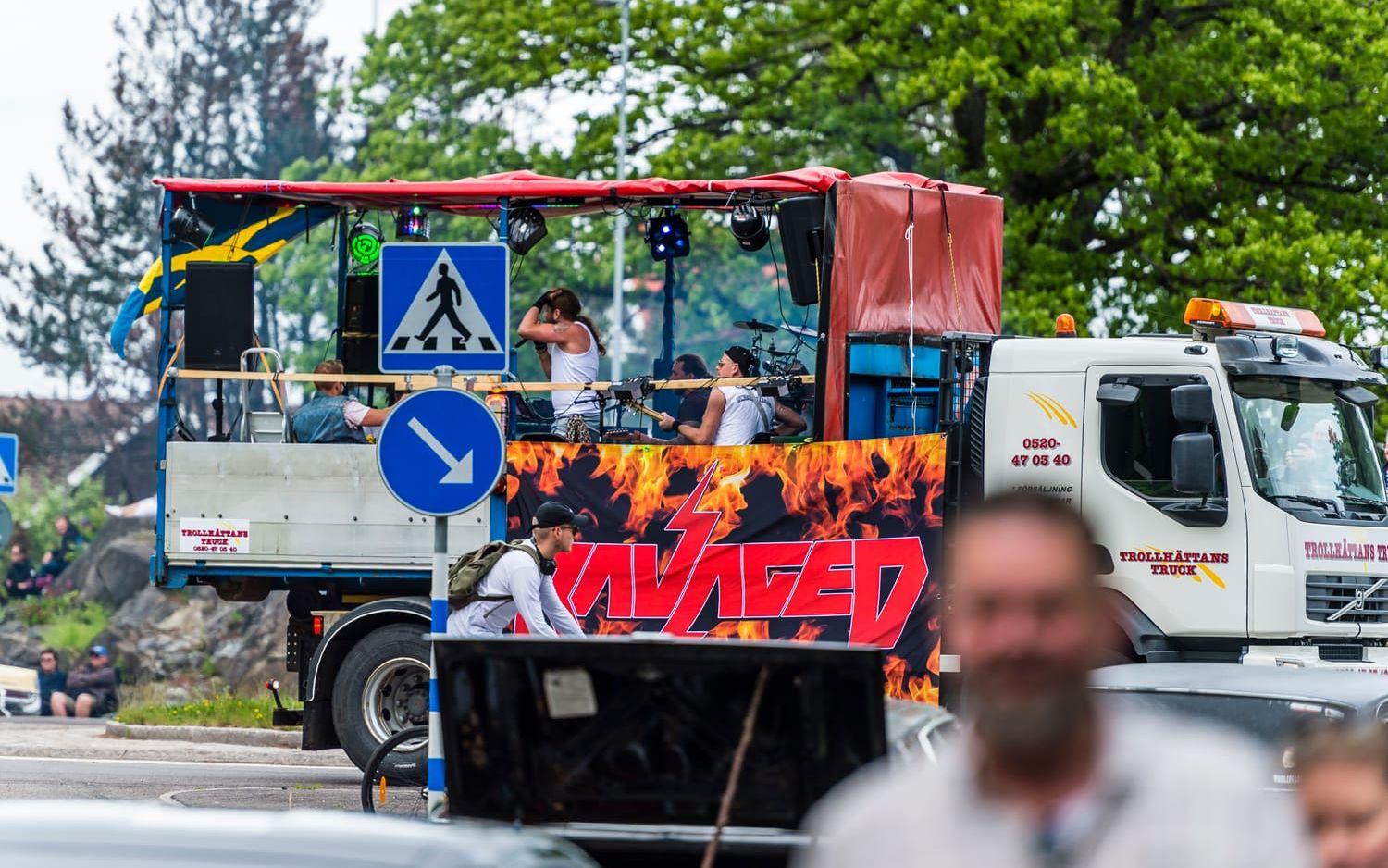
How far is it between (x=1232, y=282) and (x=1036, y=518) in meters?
22.7

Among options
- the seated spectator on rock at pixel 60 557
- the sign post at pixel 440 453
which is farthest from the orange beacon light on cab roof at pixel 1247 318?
the seated spectator on rock at pixel 60 557

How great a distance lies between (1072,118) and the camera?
24.4 metres

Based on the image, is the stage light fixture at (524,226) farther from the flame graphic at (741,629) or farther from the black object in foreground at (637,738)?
the black object in foreground at (637,738)

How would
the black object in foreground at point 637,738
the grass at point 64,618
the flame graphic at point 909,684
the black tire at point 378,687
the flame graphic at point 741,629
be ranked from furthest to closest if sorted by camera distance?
1. the grass at point 64,618
2. the black tire at point 378,687
3. the flame graphic at point 741,629
4. the flame graphic at point 909,684
5. the black object in foreground at point 637,738

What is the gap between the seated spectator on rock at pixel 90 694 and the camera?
2317cm

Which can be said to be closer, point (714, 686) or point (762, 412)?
point (714, 686)

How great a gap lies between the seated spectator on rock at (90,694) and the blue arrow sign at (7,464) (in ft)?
9.06

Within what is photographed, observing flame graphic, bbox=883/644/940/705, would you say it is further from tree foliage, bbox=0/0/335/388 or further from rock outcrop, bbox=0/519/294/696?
tree foliage, bbox=0/0/335/388

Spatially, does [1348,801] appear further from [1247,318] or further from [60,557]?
[60,557]

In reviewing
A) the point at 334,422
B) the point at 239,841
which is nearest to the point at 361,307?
the point at 334,422

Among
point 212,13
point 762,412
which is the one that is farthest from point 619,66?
point 212,13

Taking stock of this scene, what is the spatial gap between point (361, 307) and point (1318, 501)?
7.60 metres

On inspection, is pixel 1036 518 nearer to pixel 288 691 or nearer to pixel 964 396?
pixel 964 396

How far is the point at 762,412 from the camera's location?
13477mm
